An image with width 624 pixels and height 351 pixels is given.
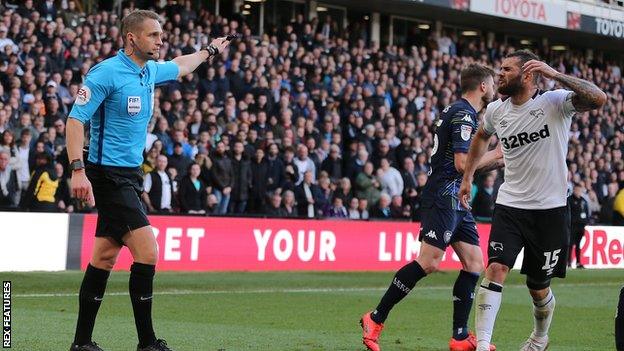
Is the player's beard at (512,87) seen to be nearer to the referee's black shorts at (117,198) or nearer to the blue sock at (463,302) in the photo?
the blue sock at (463,302)

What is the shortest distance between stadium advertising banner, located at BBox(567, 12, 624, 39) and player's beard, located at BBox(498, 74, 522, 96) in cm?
3022

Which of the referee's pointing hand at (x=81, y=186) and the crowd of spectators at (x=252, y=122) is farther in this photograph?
the crowd of spectators at (x=252, y=122)

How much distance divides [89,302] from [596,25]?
32.8 meters

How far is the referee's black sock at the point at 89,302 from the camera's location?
8.05m

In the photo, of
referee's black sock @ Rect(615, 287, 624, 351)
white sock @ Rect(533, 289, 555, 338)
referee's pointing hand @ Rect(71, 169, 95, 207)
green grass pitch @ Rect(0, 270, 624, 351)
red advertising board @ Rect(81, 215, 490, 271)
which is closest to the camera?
referee's black sock @ Rect(615, 287, 624, 351)

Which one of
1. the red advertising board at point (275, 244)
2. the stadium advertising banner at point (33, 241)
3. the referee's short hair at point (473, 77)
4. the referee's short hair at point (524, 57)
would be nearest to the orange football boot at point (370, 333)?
the referee's short hair at point (473, 77)

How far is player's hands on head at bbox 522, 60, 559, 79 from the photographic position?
7.96 meters

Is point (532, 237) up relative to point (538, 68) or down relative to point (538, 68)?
down

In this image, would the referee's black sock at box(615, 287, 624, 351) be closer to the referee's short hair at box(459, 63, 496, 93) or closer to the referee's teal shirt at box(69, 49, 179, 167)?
the referee's short hair at box(459, 63, 496, 93)

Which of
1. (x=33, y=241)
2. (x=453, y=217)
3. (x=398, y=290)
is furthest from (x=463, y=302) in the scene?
(x=33, y=241)

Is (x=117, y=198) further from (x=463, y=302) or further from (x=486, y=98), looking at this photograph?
(x=486, y=98)

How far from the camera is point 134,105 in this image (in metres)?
7.94

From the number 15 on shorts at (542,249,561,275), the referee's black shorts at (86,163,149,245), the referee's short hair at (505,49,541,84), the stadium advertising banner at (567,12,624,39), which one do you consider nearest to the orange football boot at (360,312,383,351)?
the number 15 on shorts at (542,249,561,275)

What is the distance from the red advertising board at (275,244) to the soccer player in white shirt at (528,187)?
34.2ft
